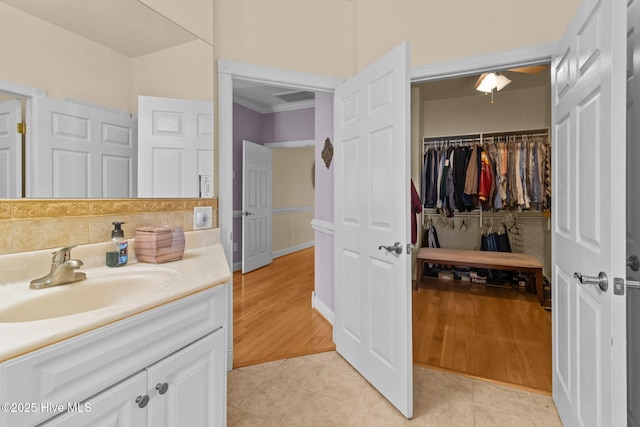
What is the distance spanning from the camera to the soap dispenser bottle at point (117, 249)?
1367 millimetres

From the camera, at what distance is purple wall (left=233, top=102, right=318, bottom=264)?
5.03 m

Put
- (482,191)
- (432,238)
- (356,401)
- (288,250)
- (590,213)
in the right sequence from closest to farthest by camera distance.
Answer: (590,213), (356,401), (482,191), (432,238), (288,250)

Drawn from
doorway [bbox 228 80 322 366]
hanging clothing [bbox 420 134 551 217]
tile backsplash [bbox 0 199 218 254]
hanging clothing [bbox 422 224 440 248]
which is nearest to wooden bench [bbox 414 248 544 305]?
hanging clothing [bbox 422 224 440 248]

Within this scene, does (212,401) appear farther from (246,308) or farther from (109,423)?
→ (246,308)

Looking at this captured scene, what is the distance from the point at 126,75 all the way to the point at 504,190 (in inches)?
163

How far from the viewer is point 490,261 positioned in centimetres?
379

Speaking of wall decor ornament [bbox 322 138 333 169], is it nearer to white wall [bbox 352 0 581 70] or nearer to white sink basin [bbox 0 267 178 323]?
white wall [bbox 352 0 581 70]

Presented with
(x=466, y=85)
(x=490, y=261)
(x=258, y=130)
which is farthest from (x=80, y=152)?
(x=258, y=130)

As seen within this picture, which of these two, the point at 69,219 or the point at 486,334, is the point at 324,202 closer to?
the point at 486,334

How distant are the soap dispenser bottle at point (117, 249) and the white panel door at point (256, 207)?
345 centimetres

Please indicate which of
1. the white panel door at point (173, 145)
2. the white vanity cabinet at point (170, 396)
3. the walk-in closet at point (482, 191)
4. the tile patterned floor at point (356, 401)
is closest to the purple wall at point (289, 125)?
the walk-in closet at point (482, 191)

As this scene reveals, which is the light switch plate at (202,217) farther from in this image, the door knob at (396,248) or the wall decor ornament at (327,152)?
the wall decor ornament at (327,152)

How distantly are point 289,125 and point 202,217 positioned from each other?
3.84 m

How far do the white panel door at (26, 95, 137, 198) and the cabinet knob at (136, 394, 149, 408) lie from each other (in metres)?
0.84
